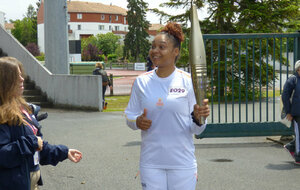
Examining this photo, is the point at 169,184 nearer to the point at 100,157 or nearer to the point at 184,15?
the point at 100,157

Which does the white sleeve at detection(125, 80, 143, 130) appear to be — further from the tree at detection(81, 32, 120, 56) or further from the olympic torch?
the tree at detection(81, 32, 120, 56)

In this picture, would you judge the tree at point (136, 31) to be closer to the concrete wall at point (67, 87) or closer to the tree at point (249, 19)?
the tree at point (249, 19)

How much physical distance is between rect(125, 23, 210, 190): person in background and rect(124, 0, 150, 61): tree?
9671 centimetres

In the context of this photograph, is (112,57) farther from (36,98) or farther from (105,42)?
(36,98)

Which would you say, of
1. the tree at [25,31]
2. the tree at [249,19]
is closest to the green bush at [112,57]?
the tree at [25,31]

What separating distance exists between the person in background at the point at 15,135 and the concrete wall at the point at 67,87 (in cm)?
1143

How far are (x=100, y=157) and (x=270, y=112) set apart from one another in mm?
8147

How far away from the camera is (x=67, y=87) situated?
15.5 m

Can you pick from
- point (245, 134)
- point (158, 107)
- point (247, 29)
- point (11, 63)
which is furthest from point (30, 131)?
point (247, 29)

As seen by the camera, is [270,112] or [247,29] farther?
[247,29]

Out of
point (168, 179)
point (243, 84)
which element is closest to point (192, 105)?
point (168, 179)

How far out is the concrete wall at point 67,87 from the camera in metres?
14.8

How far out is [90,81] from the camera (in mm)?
14922

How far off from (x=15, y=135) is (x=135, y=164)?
4.59 metres
